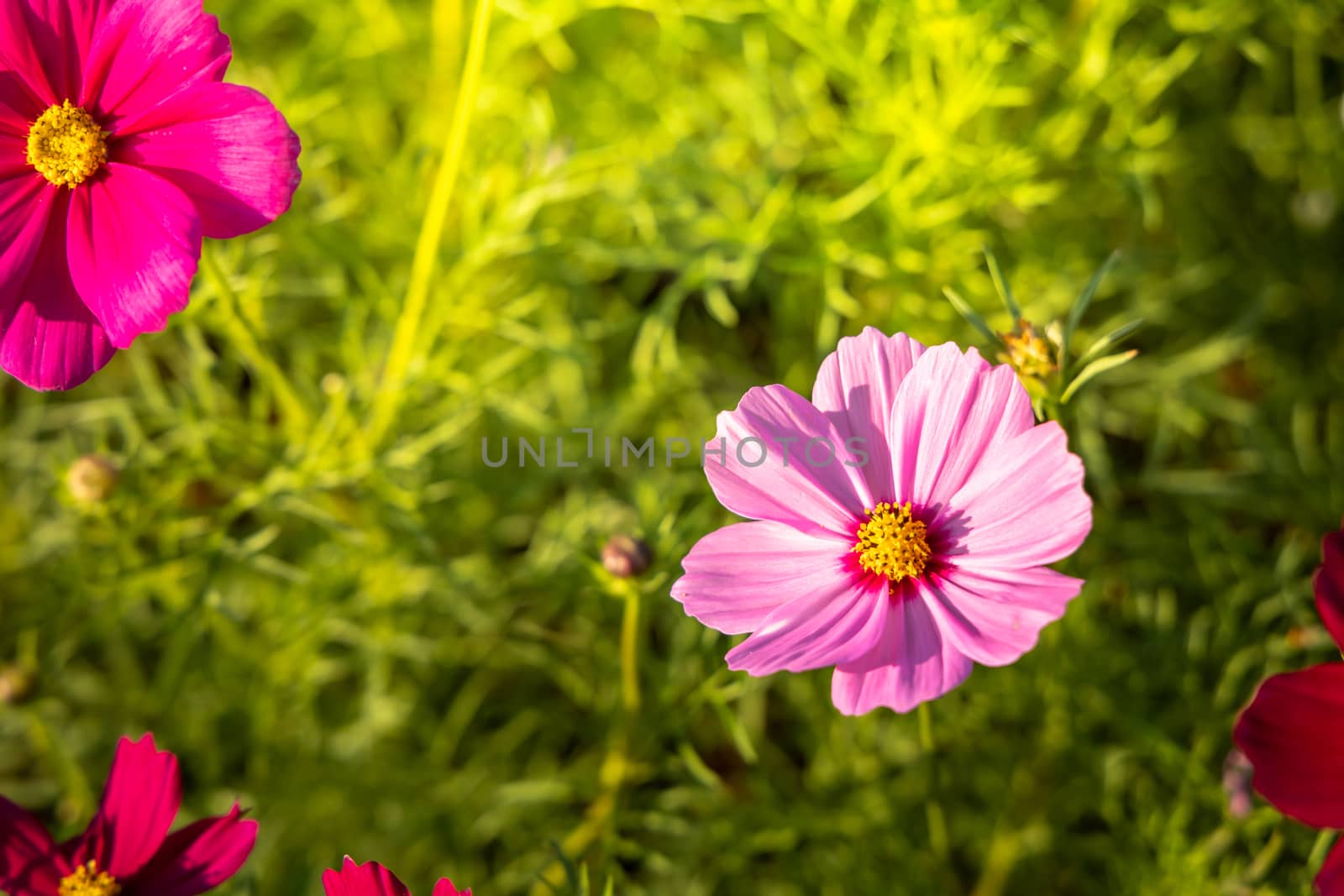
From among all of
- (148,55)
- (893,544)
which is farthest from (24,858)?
(893,544)

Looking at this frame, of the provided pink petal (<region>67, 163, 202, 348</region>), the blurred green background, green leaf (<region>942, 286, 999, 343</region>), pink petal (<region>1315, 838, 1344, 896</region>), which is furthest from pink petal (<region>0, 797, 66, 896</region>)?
pink petal (<region>1315, 838, 1344, 896</region>)

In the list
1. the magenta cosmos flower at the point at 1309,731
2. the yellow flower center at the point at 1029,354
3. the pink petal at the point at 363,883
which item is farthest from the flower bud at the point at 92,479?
the magenta cosmos flower at the point at 1309,731

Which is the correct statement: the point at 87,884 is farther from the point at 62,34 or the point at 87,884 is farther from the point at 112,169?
the point at 62,34

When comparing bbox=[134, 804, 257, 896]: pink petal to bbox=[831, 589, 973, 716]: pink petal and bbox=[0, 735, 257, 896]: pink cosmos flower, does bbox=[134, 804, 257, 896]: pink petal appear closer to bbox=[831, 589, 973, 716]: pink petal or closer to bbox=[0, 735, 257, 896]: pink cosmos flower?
bbox=[0, 735, 257, 896]: pink cosmos flower

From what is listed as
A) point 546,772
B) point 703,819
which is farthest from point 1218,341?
point 546,772

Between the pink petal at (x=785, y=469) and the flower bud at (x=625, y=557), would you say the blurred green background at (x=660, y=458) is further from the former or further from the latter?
the pink petal at (x=785, y=469)

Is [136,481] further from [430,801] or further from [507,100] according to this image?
[507,100]
